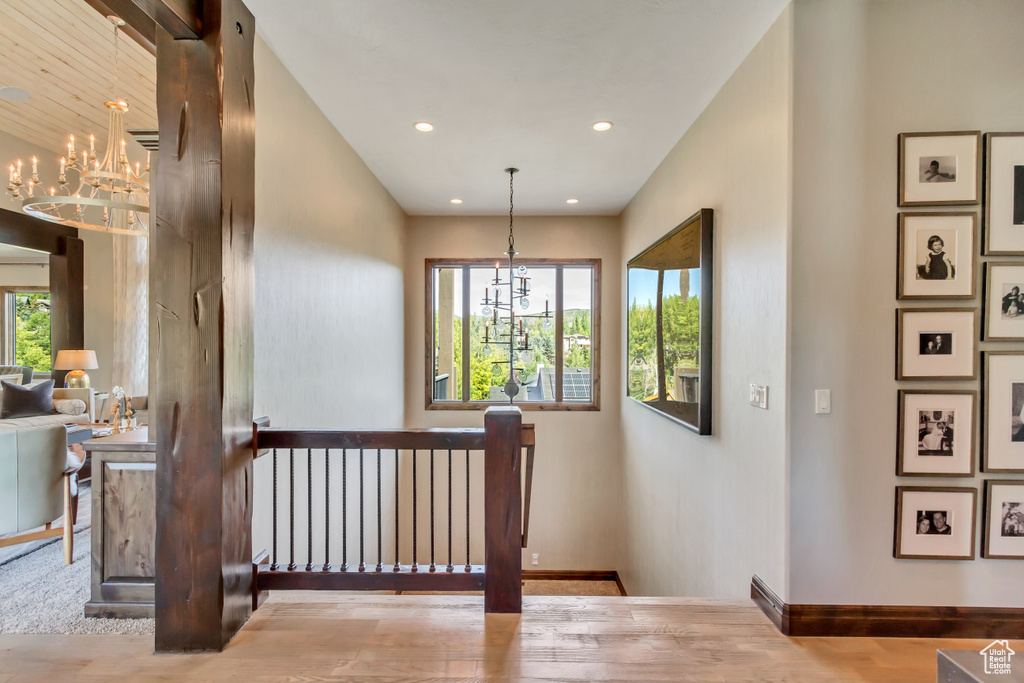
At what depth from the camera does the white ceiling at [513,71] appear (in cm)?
200

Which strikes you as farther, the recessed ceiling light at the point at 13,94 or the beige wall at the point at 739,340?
the recessed ceiling light at the point at 13,94

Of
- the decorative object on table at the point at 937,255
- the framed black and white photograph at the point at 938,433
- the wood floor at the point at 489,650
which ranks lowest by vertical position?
the wood floor at the point at 489,650

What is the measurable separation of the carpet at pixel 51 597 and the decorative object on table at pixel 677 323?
2972 mm

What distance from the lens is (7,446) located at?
256 cm

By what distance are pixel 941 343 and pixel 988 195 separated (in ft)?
2.12

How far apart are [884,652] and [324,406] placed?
3.00 m

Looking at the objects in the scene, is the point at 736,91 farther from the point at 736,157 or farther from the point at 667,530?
the point at 667,530

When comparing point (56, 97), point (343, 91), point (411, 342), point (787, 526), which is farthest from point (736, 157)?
point (56, 97)

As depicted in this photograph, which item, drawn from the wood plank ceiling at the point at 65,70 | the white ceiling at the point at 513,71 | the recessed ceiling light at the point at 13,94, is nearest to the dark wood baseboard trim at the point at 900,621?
the white ceiling at the point at 513,71

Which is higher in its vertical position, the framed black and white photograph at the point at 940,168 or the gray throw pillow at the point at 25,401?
the framed black and white photograph at the point at 940,168

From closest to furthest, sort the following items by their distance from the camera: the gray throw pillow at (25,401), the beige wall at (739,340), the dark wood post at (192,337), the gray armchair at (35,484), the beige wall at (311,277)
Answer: the dark wood post at (192,337), the beige wall at (739,340), the beige wall at (311,277), the gray armchair at (35,484), the gray throw pillow at (25,401)

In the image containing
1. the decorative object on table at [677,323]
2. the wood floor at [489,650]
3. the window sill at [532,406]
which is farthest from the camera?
the window sill at [532,406]

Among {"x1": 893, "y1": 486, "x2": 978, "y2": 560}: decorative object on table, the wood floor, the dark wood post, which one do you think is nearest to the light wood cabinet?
the wood floor

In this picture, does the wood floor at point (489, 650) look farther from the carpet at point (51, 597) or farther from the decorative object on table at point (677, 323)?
the decorative object on table at point (677, 323)
